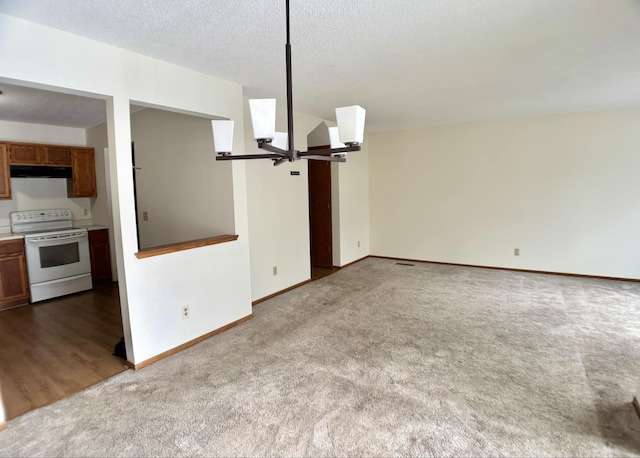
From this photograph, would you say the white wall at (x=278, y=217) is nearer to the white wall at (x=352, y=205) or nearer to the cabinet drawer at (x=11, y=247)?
the white wall at (x=352, y=205)

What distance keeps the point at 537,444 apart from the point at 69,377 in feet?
10.6

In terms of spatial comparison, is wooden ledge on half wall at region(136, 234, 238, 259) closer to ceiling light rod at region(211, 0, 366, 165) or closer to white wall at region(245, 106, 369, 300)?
white wall at region(245, 106, 369, 300)

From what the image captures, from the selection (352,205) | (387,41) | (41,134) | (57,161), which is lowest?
(352,205)

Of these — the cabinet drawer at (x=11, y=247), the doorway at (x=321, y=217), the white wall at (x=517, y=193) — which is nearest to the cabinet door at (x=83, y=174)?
the cabinet drawer at (x=11, y=247)

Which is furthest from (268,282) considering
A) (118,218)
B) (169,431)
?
(169,431)

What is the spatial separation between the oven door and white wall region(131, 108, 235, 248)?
0.94m

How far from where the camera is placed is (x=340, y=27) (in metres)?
2.19

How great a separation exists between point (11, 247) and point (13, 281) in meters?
0.43

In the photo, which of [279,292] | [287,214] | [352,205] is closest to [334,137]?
[287,214]

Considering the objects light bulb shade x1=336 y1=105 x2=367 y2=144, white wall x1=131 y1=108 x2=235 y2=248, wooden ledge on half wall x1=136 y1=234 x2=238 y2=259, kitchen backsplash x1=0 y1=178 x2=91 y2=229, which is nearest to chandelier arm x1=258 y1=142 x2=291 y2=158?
light bulb shade x1=336 y1=105 x2=367 y2=144

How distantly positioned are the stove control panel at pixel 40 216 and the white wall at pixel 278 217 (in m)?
3.19

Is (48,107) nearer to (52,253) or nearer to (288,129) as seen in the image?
(52,253)

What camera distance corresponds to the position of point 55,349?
305cm

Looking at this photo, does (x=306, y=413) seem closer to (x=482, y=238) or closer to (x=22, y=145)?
(x=482, y=238)
